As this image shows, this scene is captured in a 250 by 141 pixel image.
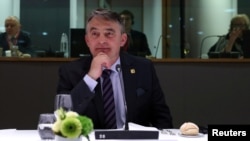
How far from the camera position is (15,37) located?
16.6 feet

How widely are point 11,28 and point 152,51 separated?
1.55 m

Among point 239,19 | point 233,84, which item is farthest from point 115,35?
point 239,19

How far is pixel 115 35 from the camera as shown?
7.86 ft

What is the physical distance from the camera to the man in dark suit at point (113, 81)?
7.48 ft

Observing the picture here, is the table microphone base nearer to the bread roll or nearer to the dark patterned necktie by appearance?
the bread roll

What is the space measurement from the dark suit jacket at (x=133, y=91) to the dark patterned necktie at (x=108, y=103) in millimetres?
25

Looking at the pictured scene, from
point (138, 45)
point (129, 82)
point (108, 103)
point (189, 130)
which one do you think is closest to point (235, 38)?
point (138, 45)

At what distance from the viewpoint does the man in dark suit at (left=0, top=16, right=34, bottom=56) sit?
4.93 m

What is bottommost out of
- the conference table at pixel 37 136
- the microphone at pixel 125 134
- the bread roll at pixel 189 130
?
the conference table at pixel 37 136

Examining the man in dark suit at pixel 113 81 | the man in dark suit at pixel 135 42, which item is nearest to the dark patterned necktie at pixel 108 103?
the man in dark suit at pixel 113 81

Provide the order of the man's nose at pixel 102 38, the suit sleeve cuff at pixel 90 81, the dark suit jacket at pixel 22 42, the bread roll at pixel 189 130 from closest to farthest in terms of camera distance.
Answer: the bread roll at pixel 189 130 → the suit sleeve cuff at pixel 90 81 → the man's nose at pixel 102 38 → the dark suit jacket at pixel 22 42

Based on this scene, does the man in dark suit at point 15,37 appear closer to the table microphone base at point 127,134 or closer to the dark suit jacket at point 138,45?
the dark suit jacket at point 138,45

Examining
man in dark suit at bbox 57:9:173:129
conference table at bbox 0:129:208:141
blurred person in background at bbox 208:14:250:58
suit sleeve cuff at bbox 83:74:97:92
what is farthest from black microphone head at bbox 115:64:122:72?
blurred person in background at bbox 208:14:250:58

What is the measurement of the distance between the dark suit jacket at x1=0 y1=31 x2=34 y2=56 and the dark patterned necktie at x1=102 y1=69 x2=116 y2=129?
2581mm
